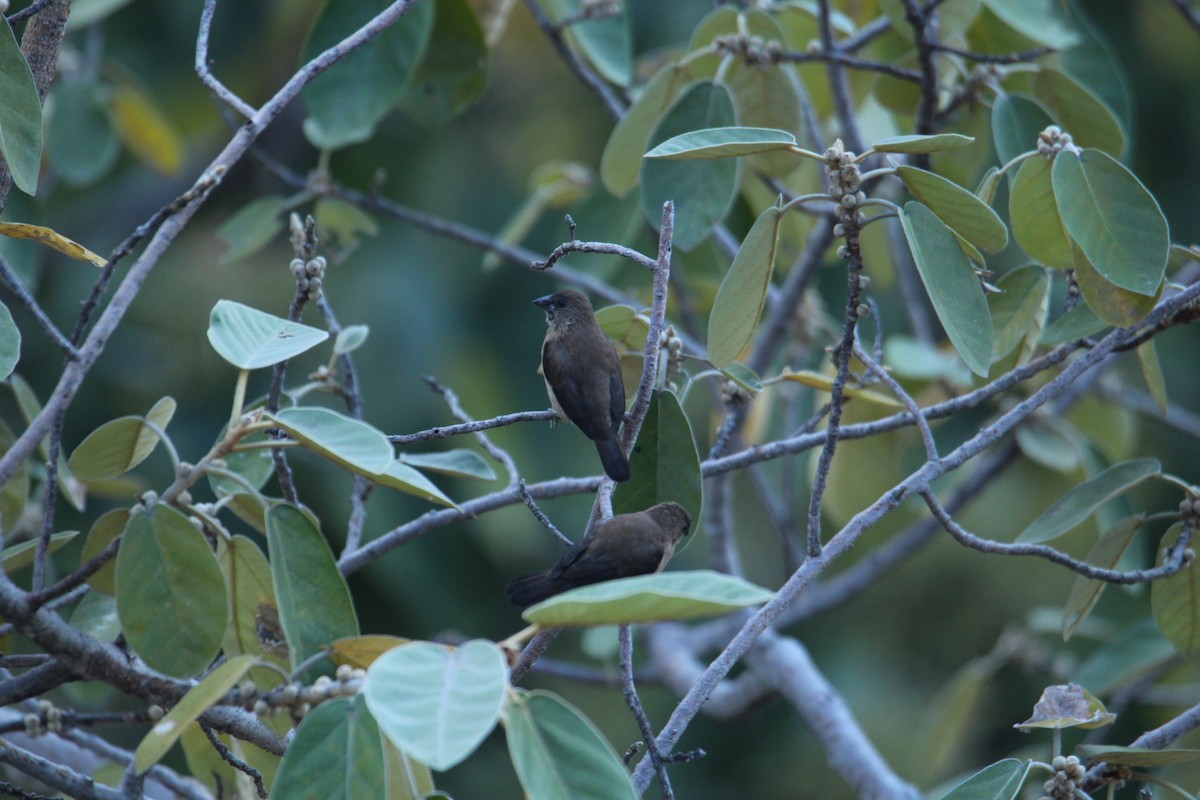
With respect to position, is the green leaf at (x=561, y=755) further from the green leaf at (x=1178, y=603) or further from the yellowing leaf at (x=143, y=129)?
the yellowing leaf at (x=143, y=129)

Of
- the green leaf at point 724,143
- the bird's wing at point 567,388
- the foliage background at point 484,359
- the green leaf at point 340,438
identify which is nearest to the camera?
the green leaf at point 340,438

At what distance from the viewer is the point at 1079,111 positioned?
9.96 ft

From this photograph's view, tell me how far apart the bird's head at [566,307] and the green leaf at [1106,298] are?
1.47m

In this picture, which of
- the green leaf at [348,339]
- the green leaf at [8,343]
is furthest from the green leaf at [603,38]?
the green leaf at [8,343]

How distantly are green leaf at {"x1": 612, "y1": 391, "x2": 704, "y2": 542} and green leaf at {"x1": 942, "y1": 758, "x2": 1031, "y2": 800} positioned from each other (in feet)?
2.39

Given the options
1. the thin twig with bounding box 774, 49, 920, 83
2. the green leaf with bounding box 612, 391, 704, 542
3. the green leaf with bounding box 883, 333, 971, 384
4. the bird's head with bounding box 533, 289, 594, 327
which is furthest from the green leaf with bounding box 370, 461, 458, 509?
the green leaf with bounding box 883, 333, 971, 384

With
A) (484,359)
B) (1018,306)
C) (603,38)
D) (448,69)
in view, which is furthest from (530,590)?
(484,359)

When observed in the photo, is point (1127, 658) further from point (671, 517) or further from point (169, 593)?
point (169, 593)

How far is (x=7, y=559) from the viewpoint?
202cm

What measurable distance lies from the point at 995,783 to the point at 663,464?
87cm

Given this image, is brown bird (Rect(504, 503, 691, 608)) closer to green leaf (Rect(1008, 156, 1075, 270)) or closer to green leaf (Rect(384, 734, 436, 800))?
green leaf (Rect(384, 734, 436, 800))

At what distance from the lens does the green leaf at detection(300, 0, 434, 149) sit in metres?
3.16

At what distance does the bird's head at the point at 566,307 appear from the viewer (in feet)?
10.8

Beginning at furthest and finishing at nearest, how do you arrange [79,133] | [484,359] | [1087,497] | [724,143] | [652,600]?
1. [484,359]
2. [79,133]
3. [1087,497]
4. [724,143]
5. [652,600]
